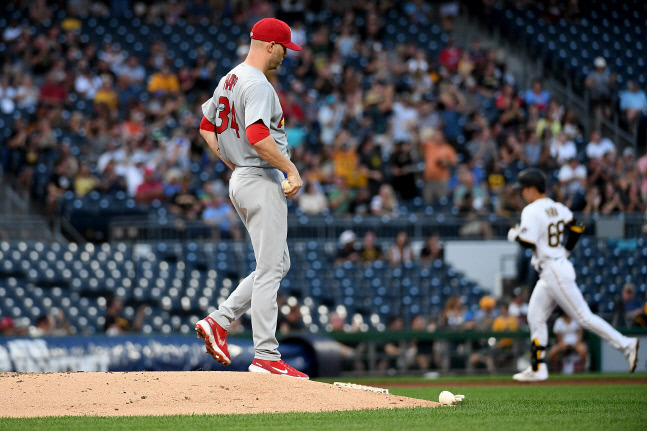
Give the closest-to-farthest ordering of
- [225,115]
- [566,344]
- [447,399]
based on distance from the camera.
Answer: [447,399] < [225,115] < [566,344]

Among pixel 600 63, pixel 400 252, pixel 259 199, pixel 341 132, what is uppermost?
pixel 600 63

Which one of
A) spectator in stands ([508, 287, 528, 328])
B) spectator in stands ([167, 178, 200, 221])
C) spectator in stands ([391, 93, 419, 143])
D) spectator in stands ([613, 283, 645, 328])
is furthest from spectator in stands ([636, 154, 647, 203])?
spectator in stands ([167, 178, 200, 221])

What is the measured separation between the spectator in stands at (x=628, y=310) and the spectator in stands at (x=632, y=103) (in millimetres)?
4890

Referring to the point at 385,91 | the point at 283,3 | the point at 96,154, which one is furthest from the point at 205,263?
the point at 283,3

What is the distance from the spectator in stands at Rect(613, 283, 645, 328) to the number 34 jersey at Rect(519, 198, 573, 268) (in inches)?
195

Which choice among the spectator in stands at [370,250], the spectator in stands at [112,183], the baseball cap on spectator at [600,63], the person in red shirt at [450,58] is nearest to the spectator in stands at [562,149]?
the baseball cap on spectator at [600,63]

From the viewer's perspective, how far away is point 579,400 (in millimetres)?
6859

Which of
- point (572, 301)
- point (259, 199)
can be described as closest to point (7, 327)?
point (572, 301)

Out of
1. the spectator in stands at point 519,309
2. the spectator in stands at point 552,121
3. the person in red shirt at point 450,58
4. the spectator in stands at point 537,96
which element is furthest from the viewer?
the person in red shirt at point 450,58

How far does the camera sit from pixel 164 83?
60.2ft

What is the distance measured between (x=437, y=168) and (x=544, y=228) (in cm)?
761

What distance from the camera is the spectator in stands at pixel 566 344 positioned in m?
12.9

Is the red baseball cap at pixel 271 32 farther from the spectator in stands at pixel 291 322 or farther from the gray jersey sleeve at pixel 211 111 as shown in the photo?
the spectator in stands at pixel 291 322

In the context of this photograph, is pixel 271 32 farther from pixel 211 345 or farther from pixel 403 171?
pixel 403 171
